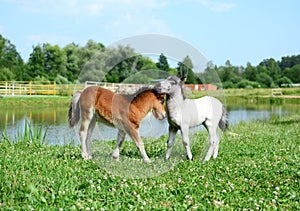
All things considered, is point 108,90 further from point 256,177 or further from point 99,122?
point 256,177

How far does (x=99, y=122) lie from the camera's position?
292 inches

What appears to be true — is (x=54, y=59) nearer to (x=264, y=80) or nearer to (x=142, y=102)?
(x=264, y=80)

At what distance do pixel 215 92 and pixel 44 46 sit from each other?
56835 mm

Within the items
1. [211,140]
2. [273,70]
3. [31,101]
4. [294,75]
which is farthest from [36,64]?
[211,140]

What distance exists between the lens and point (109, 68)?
6.68m

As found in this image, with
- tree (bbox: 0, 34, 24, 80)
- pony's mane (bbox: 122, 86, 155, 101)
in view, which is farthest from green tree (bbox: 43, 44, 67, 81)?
pony's mane (bbox: 122, 86, 155, 101)

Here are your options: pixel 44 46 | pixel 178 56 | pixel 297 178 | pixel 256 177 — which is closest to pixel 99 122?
pixel 178 56

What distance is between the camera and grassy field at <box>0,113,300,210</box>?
194 inches

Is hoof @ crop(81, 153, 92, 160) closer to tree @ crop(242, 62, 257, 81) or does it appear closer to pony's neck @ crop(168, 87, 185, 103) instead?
pony's neck @ crop(168, 87, 185, 103)

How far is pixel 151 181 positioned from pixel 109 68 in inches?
76.1

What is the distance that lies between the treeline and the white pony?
244 millimetres

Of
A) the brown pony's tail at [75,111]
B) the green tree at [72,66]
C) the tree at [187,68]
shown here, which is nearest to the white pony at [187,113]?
the tree at [187,68]

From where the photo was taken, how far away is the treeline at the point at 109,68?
6.62 metres

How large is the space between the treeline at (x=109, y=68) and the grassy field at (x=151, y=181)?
4.56 feet
